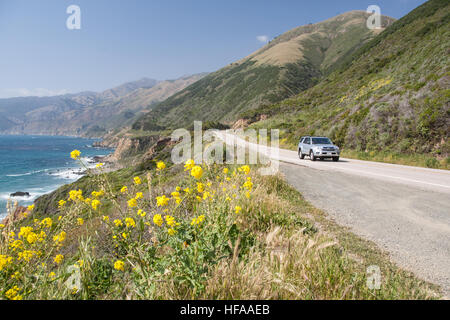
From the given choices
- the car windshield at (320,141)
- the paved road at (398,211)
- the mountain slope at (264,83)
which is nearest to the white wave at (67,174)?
the mountain slope at (264,83)

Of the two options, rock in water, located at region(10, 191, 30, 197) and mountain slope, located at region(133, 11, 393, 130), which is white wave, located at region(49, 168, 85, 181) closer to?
rock in water, located at region(10, 191, 30, 197)

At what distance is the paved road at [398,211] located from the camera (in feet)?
12.4

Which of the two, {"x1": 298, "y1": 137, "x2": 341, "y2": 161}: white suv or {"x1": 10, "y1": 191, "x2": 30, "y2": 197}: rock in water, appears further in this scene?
{"x1": 10, "y1": 191, "x2": 30, "y2": 197}: rock in water

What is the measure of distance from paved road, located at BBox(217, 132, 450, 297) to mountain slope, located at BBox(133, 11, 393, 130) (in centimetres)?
9867

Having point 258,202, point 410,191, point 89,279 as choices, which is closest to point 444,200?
point 410,191

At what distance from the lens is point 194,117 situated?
155 meters

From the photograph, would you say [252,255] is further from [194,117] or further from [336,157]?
[194,117]

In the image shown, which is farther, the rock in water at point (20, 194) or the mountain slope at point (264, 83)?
the mountain slope at point (264, 83)

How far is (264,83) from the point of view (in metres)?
128

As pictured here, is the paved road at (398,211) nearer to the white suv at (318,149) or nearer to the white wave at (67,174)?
the white suv at (318,149)

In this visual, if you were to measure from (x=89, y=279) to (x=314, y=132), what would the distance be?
28.8m

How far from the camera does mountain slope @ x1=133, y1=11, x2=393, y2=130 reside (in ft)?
393

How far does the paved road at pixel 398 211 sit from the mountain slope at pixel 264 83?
324 ft

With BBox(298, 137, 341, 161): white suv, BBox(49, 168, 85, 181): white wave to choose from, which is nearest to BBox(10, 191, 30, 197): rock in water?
BBox(49, 168, 85, 181): white wave
